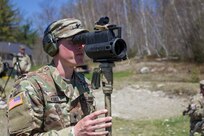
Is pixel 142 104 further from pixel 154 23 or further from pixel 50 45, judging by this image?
pixel 154 23

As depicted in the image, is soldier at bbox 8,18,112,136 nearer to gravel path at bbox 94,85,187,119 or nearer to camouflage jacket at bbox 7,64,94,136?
camouflage jacket at bbox 7,64,94,136

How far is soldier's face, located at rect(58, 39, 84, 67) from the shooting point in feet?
8.88

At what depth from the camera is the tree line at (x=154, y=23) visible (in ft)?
99.5

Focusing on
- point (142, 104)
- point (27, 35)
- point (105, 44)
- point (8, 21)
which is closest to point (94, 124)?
point (105, 44)

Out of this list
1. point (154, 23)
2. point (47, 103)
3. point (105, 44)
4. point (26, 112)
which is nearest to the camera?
point (105, 44)

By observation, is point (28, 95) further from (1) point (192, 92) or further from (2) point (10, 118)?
(1) point (192, 92)

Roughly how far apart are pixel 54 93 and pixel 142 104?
1121 centimetres

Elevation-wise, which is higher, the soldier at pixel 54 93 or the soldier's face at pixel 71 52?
the soldier's face at pixel 71 52

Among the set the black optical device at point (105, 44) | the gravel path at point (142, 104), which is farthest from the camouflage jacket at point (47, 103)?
the gravel path at point (142, 104)

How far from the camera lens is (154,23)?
41.2 metres

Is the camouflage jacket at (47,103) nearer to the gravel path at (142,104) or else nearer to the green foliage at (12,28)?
the gravel path at (142,104)

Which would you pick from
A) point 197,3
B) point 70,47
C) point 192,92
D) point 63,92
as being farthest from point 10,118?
point 197,3

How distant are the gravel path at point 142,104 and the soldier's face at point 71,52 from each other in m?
7.90

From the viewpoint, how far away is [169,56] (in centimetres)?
3553
